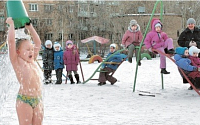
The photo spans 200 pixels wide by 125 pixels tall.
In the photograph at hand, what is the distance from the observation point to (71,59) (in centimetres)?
1134

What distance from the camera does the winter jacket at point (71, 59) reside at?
37.1ft

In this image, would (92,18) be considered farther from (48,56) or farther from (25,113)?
(25,113)

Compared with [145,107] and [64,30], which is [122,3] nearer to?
[64,30]

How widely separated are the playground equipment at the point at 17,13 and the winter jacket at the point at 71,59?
761 centimetres

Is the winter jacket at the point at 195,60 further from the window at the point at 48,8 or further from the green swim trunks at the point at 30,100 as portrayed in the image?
the window at the point at 48,8

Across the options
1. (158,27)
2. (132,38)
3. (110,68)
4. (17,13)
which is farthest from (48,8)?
(17,13)

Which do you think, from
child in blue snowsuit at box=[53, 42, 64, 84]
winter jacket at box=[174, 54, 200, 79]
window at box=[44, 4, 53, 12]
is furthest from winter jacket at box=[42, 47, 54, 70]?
window at box=[44, 4, 53, 12]

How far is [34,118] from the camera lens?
142 inches

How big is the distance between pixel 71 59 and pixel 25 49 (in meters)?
7.71

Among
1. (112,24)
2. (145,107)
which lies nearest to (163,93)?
(145,107)

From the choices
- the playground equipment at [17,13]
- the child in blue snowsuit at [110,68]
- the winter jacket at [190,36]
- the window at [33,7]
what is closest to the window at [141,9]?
the window at [33,7]

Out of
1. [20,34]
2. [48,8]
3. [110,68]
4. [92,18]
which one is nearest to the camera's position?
[20,34]

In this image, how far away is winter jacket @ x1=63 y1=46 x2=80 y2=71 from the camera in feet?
37.1

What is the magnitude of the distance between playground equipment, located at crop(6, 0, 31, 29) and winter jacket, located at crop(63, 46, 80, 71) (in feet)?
25.0
